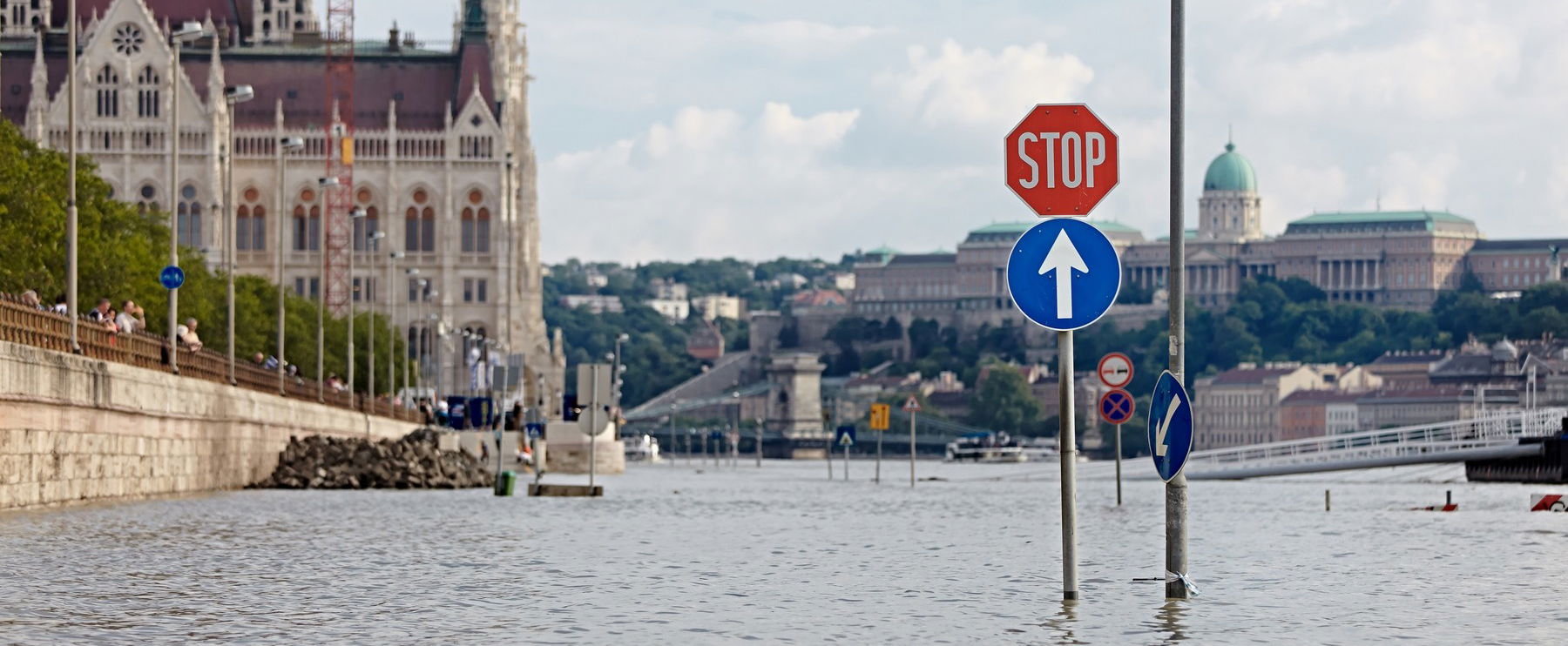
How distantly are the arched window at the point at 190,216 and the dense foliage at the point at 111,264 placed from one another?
160 ft

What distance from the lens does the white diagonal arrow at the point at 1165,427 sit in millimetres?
23922

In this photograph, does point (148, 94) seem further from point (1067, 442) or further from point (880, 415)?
point (1067, 442)

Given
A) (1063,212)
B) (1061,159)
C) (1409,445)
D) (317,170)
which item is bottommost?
(1409,445)

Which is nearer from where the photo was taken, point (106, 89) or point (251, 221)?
point (106, 89)

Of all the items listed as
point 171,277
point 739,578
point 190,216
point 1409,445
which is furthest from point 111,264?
point 190,216

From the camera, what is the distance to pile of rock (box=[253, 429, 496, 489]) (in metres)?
71.1

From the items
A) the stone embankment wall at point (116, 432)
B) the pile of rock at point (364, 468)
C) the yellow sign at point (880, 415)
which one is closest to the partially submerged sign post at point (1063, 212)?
the stone embankment wall at point (116, 432)

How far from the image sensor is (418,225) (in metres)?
196

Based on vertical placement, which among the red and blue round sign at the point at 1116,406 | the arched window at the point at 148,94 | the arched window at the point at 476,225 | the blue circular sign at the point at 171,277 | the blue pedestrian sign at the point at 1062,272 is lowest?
the red and blue round sign at the point at 1116,406

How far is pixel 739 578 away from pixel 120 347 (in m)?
23.5

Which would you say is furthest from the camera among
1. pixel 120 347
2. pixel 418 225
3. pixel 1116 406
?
pixel 418 225

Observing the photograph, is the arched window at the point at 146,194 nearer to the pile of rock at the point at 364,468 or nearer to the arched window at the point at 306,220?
the arched window at the point at 306,220

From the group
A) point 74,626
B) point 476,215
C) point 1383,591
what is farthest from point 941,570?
point 476,215

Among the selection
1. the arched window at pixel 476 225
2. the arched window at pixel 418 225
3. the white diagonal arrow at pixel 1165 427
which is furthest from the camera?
the arched window at pixel 418 225
